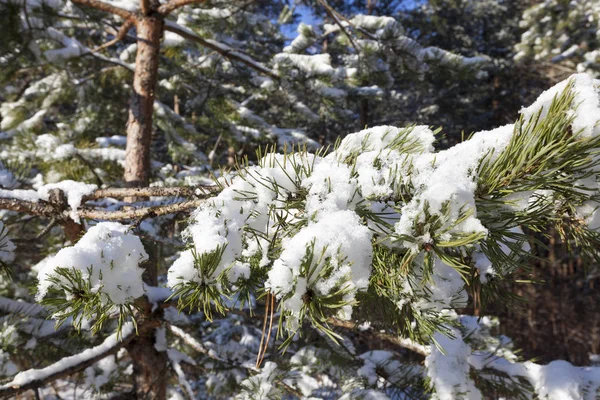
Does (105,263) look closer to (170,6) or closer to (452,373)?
(452,373)

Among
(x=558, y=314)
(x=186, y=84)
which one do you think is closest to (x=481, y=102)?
(x=558, y=314)

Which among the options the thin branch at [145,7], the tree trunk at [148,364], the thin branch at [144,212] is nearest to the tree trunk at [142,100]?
the thin branch at [145,7]

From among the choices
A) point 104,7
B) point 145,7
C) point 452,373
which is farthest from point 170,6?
point 452,373

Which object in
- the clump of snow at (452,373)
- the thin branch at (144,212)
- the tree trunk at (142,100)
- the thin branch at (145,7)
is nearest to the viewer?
the thin branch at (144,212)

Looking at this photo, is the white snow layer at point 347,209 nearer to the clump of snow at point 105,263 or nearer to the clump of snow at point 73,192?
the clump of snow at point 105,263

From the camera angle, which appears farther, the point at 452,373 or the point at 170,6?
the point at 170,6

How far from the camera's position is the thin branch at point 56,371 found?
1.73 meters

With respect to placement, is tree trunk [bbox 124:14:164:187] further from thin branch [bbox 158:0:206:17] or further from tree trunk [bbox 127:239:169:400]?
tree trunk [bbox 127:239:169:400]

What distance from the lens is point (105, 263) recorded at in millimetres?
897

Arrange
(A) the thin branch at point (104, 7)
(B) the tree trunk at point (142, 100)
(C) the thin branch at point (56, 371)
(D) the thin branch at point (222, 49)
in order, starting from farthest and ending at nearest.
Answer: (D) the thin branch at point (222, 49) < (B) the tree trunk at point (142, 100) < (A) the thin branch at point (104, 7) < (C) the thin branch at point (56, 371)

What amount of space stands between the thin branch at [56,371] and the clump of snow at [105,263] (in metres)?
1.27

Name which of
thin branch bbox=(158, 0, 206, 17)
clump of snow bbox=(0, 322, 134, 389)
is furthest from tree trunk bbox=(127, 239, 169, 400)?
thin branch bbox=(158, 0, 206, 17)

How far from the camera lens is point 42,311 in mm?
2324

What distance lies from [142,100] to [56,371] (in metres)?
2.17
